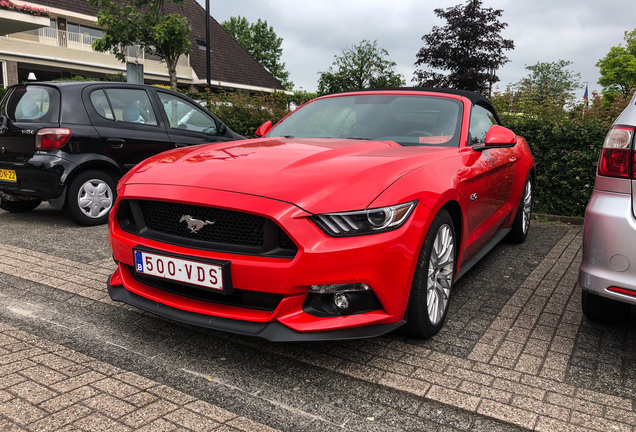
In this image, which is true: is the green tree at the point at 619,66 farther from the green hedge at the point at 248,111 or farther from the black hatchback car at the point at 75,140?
the black hatchback car at the point at 75,140

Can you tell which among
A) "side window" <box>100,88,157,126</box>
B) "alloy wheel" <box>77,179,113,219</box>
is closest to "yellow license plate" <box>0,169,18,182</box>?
"alloy wheel" <box>77,179,113,219</box>

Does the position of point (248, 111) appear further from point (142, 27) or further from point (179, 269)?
point (179, 269)

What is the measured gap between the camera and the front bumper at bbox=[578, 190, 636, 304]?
265 cm

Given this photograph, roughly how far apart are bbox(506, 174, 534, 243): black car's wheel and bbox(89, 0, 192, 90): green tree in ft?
36.3

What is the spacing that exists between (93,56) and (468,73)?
2240 cm

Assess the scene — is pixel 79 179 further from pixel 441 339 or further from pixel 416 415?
pixel 416 415

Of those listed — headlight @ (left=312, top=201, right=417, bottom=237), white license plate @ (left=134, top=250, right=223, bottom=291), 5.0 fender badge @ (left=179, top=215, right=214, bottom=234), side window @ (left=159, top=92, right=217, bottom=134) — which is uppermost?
side window @ (left=159, top=92, right=217, bottom=134)

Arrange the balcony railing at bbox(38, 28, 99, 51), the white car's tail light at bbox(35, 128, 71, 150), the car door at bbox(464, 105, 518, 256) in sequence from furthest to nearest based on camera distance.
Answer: the balcony railing at bbox(38, 28, 99, 51) → the white car's tail light at bbox(35, 128, 71, 150) → the car door at bbox(464, 105, 518, 256)

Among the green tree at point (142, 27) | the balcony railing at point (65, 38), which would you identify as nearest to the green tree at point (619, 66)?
the balcony railing at point (65, 38)

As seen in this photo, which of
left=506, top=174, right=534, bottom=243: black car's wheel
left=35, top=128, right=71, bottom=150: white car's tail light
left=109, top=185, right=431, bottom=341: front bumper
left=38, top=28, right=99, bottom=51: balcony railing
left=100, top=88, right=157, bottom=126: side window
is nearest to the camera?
left=109, top=185, right=431, bottom=341: front bumper

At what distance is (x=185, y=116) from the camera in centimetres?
709

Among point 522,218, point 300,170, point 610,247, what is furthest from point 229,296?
point 522,218

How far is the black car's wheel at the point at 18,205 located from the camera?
6801mm

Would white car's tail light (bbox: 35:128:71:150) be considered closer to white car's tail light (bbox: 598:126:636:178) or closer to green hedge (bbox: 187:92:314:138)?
green hedge (bbox: 187:92:314:138)
